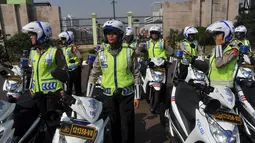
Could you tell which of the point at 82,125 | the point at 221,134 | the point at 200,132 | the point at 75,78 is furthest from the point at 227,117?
the point at 75,78

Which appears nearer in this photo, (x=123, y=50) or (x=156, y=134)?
(x=123, y=50)

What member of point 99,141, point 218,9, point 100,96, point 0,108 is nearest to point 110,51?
point 100,96

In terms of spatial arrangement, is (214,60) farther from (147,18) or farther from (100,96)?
(147,18)

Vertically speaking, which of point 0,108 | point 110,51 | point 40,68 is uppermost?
point 110,51

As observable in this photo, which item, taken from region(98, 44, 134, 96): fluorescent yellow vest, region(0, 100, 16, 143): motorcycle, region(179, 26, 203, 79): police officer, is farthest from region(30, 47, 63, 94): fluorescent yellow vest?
region(179, 26, 203, 79): police officer

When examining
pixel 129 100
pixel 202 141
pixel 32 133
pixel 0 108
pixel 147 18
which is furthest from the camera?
pixel 147 18

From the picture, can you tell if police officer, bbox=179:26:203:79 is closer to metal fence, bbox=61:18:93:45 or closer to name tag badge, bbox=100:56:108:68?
name tag badge, bbox=100:56:108:68

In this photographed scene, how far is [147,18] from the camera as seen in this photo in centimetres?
1988

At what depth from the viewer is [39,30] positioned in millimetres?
3031

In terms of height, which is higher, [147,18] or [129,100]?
[147,18]

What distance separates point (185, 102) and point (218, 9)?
19.1m

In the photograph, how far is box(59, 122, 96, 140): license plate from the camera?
217cm

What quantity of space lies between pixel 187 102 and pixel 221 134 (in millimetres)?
804

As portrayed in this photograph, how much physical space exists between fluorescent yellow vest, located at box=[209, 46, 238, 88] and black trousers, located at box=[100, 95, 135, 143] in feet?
3.90
